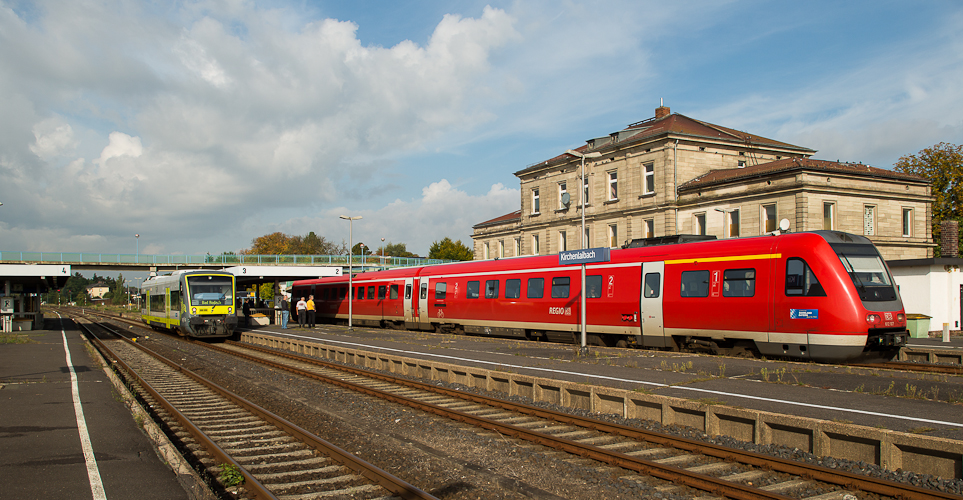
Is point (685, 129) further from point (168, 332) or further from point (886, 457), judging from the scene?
point (886, 457)

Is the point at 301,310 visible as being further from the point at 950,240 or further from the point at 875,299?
the point at 950,240

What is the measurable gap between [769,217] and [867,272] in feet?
83.1

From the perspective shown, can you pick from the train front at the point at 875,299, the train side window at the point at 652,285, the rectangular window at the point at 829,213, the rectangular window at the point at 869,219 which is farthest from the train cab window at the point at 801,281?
the rectangular window at the point at 869,219

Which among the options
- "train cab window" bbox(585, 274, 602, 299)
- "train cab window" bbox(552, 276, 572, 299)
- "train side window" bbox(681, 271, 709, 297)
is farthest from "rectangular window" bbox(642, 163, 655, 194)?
"train side window" bbox(681, 271, 709, 297)

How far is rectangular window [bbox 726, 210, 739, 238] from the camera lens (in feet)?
131

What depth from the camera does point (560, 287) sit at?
21.2 meters

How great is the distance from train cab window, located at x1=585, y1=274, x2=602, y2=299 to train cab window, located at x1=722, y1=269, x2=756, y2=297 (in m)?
4.41

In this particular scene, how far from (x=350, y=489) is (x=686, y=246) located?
13.1 meters

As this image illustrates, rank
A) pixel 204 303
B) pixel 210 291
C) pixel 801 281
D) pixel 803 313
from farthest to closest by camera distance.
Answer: pixel 210 291 → pixel 204 303 → pixel 801 281 → pixel 803 313

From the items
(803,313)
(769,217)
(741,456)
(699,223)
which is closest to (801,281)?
(803,313)

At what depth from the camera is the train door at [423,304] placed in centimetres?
2867

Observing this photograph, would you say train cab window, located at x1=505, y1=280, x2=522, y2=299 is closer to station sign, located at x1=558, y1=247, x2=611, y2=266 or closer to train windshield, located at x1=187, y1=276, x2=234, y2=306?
station sign, located at x1=558, y1=247, x2=611, y2=266

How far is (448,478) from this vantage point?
273 inches

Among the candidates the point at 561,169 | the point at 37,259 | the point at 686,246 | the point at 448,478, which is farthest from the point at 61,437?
the point at 561,169
